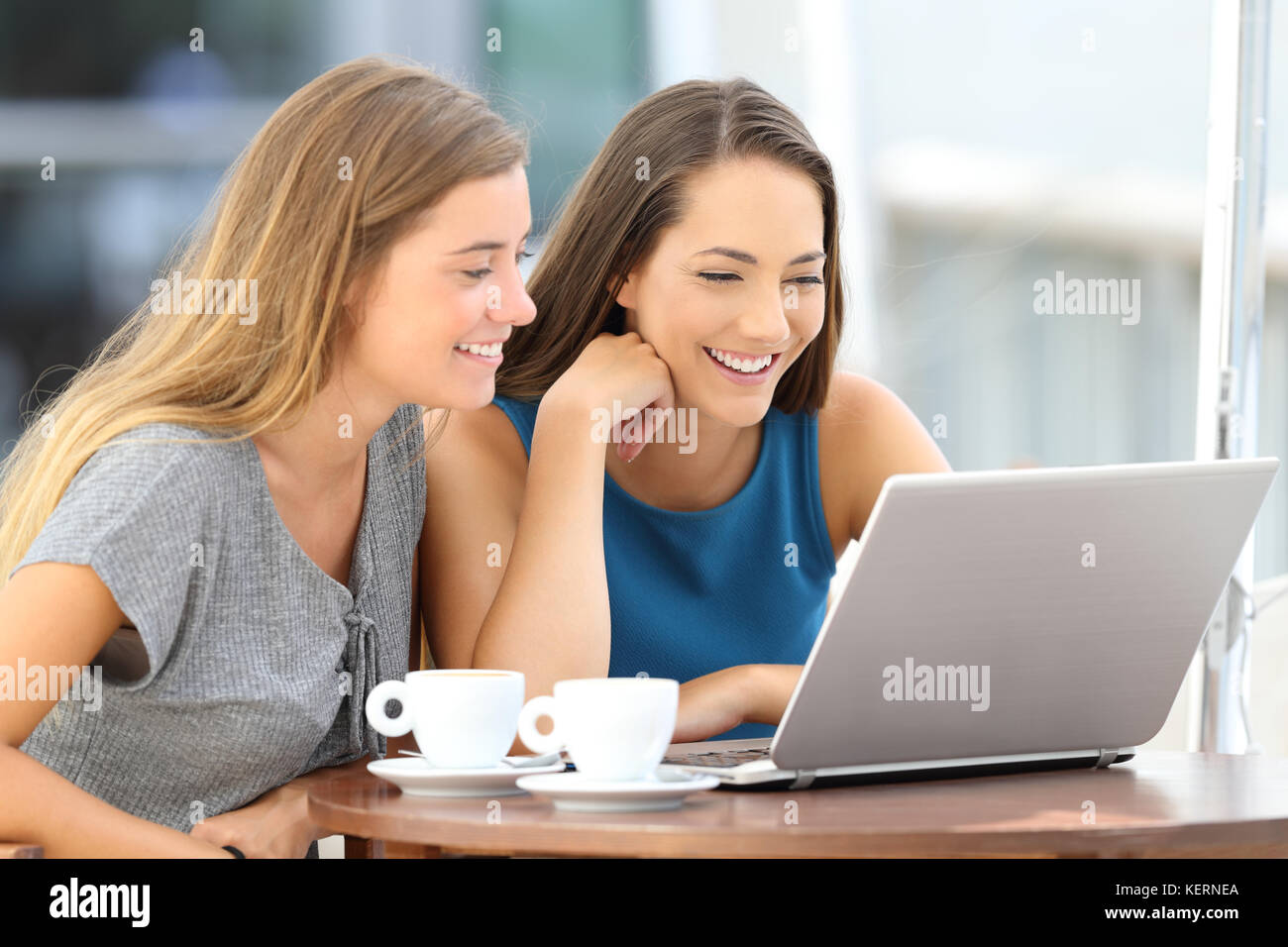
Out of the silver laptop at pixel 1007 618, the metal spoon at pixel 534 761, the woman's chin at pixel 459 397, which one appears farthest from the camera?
the woman's chin at pixel 459 397

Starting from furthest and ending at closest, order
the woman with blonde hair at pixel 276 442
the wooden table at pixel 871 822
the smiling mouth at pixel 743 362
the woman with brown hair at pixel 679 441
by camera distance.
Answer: the smiling mouth at pixel 743 362
the woman with brown hair at pixel 679 441
the woman with blonde hair at pixel 276 442
the wooden table at pixel 871 822

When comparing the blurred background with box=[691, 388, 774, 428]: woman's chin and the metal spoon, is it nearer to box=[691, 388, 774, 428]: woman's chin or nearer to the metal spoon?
box=[691, 388, 774, 428]: woman's chin

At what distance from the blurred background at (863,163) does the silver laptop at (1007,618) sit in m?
3.08

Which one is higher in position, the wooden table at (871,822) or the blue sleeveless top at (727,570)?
the blue sleeveless top at (727,570)

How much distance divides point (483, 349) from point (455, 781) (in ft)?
1.69

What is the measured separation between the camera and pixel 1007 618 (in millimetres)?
1065

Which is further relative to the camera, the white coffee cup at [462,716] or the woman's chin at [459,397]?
the woman's chin at [459,397]

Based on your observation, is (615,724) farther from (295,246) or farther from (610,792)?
(295,246)

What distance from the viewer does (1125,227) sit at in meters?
4.41

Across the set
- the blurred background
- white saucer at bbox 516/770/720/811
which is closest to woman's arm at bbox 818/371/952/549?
white saucer at bbox 516/770/720/811

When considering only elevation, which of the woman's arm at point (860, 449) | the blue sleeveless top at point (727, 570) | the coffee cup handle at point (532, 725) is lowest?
the coffee cup handle at point (532, 725)

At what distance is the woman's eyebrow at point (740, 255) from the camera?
1.68 meters

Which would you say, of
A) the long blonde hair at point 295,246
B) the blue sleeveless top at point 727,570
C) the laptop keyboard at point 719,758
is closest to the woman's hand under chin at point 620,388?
the blue sleeveless top at point 727,570

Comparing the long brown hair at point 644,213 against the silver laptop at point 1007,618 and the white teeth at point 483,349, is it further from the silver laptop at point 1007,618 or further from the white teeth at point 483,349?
the silver laptop at point 1007,618
